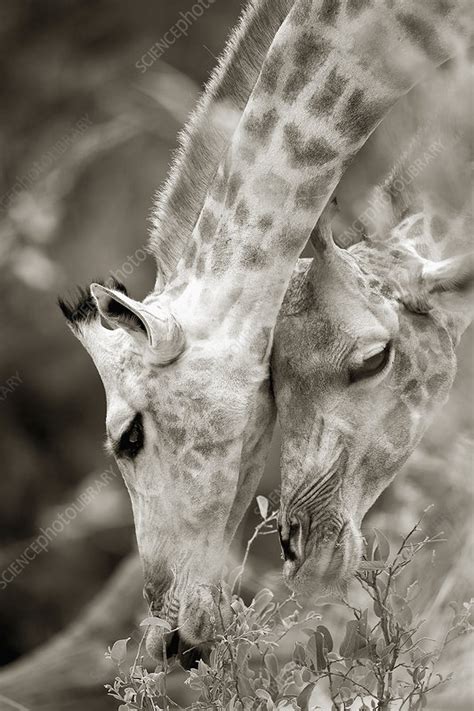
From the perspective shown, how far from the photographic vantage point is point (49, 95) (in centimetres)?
600

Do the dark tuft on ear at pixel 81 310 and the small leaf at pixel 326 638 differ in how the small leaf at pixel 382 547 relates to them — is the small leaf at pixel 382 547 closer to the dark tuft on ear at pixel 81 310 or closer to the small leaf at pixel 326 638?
the small leaf at pixel 326 638

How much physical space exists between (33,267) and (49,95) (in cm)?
96

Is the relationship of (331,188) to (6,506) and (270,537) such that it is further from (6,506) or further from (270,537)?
(6,506)

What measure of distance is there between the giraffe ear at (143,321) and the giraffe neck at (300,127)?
0.40ft

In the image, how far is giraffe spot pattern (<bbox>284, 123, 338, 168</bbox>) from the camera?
251cm

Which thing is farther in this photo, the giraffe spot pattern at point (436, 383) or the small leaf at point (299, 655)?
the giraffe spot pattern at point (436, 383)

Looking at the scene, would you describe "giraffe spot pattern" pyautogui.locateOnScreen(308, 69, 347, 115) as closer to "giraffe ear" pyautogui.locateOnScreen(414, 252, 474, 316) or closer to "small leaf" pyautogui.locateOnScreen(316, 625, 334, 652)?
"giraffe ear" pyautogui.locateOnScreen(414, 252, 474, 316)

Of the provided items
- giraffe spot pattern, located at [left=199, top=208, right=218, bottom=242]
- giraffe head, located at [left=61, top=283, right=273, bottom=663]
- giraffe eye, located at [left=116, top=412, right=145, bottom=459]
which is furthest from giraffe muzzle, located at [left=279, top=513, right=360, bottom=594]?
giraffe spot pattern, located at [left=199, top=208, right=218, bottom=242]

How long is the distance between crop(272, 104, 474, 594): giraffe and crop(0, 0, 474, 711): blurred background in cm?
325

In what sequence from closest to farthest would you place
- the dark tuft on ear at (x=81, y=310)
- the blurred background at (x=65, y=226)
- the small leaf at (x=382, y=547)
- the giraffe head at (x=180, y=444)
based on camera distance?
the small leaf at (x=382, y=547) < the giraffe head at (x=180, y=444) < the dark tuft on ear at (x=81, y=310) < the blurred background at (x=65, y=226)

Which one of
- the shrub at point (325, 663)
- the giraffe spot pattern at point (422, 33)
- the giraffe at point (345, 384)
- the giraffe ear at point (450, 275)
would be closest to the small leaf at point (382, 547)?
the shrub at point (325, 663)

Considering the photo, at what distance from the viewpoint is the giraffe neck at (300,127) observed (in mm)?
Result: 2498

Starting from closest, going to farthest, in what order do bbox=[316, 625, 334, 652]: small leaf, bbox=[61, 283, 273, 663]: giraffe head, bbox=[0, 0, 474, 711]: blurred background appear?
1. bbox=[316, 625, 334, 652]: small leaf
2. bbox=[61, 283, 273, 663]: giraffe head
3. bbox=[0, 0, 474, 711]: blurred background

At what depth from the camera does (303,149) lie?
8.24 ft
